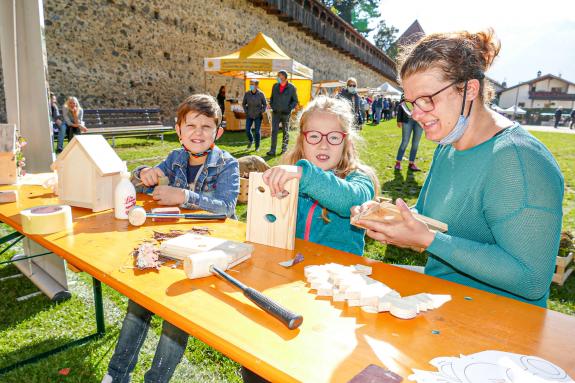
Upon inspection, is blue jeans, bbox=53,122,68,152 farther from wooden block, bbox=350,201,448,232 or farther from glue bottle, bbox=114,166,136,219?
wooden block, bbox=350,201,448,232

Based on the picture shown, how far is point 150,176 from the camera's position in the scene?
233 cm

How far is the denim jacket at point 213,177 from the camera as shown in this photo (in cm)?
Answer: 226

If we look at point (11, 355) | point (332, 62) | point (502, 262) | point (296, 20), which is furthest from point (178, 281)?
point (332, 62)

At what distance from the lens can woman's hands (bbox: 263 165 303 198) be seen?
1427 millimetres

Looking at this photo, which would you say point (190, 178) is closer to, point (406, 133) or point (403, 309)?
point (403, 309)

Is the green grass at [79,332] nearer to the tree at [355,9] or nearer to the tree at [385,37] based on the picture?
the tree at [355,9]

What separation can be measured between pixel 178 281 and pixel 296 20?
67.7 feet

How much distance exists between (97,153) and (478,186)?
1788 mm

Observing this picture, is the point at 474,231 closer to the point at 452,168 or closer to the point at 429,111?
the point at 452,168

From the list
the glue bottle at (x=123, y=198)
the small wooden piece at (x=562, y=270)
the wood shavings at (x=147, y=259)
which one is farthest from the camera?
the small wooden piece at (x=562, y=270)

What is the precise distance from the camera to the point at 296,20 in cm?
1970

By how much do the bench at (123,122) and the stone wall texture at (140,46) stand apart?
2.34 feet

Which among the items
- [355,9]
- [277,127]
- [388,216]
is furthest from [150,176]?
[355,9]

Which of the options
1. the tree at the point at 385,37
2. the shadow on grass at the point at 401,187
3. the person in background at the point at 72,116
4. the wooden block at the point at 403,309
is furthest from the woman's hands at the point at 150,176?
the tree at the point at 385,37
